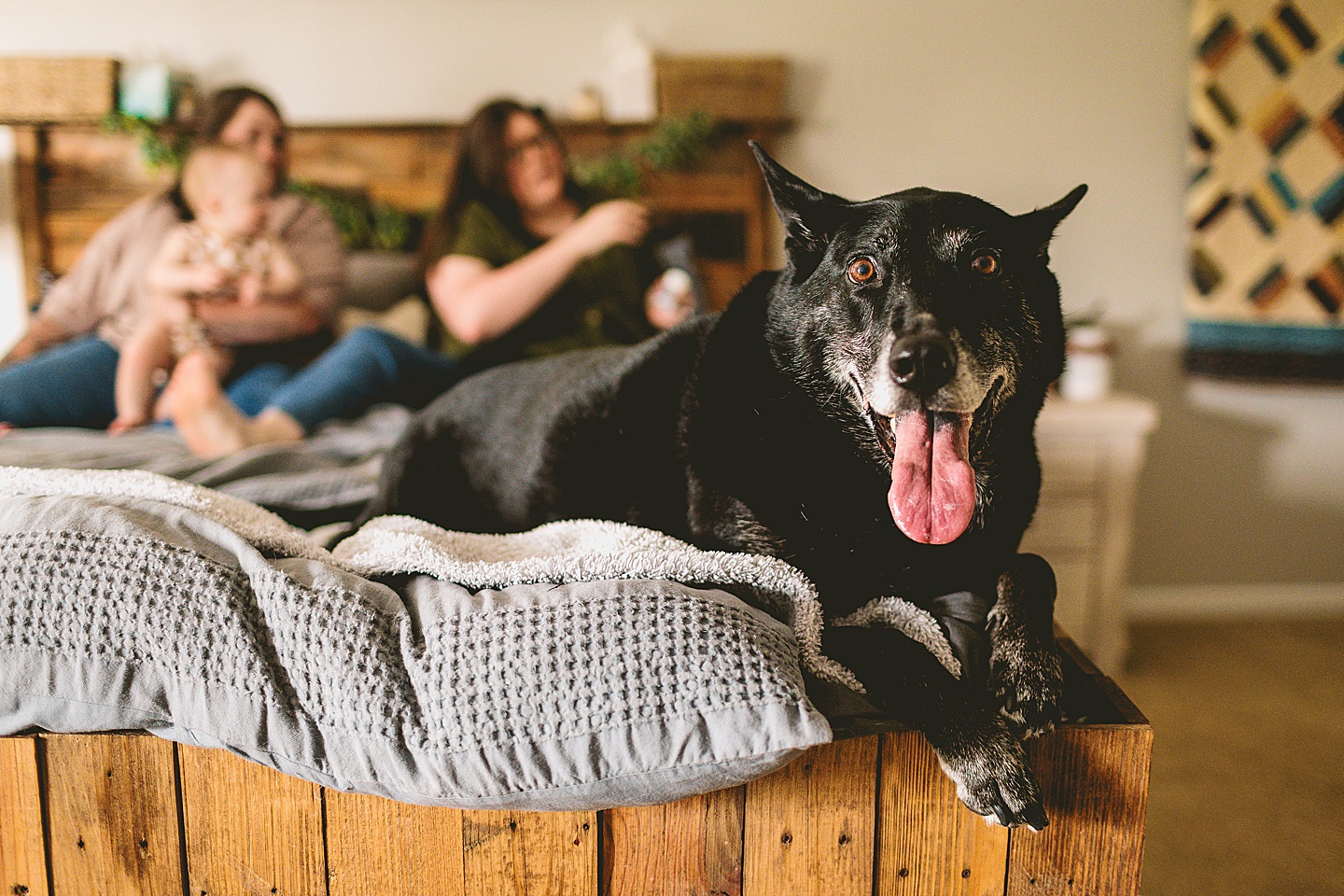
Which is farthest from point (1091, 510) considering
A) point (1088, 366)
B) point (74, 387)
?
point (74, 387)

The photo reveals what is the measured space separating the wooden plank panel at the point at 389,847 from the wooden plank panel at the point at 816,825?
11.1 inches

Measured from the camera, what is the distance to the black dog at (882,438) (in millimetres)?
806

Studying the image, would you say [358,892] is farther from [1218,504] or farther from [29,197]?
[1218,504]

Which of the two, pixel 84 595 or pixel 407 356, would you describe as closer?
pixel 84 595

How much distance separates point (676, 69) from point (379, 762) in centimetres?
224

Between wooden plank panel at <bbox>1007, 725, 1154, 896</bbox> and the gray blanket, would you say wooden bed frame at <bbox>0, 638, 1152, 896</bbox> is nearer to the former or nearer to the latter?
wooden plank panel at <bbox>1007, 725, 1154, 896</bbox>

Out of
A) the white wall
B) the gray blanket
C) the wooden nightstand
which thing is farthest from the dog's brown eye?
the white wall

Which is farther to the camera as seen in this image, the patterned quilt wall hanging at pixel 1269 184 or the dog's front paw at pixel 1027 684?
the patterned quilt wall hanging at pixel 1269 184

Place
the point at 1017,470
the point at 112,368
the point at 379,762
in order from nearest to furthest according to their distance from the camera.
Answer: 1. the point at 379,762
2. the point at 1017,470
3. the point at 112,368

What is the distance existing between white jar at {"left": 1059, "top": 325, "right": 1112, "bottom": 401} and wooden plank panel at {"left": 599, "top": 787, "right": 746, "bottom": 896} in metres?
1.93

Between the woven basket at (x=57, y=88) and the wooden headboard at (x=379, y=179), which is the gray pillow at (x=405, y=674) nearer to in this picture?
the wooden headboard at (x=379, y=179)

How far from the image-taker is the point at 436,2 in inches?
101

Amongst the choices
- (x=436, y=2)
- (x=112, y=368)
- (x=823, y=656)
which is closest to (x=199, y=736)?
(x=823, y=656)

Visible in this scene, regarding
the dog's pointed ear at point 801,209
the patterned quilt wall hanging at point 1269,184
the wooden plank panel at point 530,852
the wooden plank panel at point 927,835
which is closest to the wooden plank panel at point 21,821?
the wooden plank panel at point 530,852
